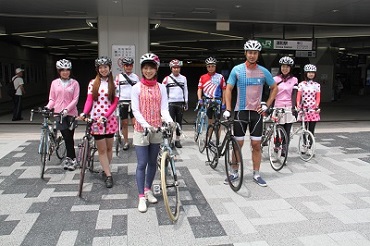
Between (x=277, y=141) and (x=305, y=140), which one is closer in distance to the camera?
(x=277, y=141)

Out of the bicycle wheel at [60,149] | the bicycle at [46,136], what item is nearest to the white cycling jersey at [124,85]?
the bicycle wheel at [60,149]

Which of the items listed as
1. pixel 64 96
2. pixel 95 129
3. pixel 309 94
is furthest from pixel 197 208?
pixel 309 94

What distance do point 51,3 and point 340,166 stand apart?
23.9 ft

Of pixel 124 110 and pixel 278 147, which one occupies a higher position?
pixel 124 110

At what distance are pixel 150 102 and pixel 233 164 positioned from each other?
4.97 ft

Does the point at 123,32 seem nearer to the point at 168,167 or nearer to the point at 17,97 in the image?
the point at 17,97

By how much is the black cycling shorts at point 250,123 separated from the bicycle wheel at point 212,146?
751mm

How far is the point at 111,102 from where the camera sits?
4266 mm

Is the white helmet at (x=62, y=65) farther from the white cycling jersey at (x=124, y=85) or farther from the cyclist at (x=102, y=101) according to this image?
the white cycling jersey at (x=124, y=85)

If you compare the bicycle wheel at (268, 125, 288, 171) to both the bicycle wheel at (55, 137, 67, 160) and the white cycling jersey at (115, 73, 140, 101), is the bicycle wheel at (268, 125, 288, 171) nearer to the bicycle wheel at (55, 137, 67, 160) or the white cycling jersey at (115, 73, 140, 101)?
the white cycling jersey at (115, 73, 140, 101)

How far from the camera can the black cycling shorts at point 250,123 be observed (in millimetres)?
4387

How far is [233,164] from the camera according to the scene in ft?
14.5

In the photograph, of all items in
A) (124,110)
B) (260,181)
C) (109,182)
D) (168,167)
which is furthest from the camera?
(124,110)

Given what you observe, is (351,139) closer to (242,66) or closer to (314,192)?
(314,192)
